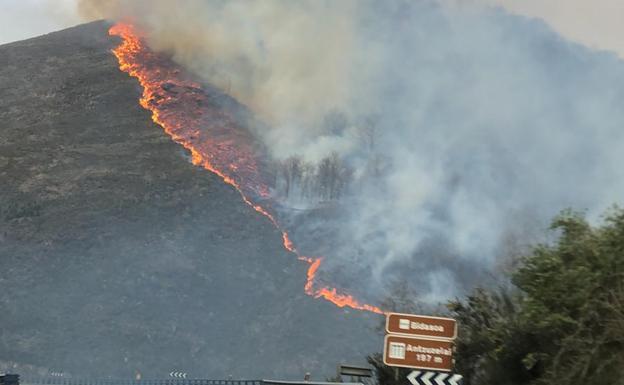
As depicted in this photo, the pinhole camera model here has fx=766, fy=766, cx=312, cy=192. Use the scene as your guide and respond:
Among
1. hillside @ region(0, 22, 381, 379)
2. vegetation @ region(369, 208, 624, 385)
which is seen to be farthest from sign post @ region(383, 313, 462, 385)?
hillside @ region(0, 22, 381, 379)

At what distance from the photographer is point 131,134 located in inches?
3135

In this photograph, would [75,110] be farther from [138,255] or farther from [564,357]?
[564,357]

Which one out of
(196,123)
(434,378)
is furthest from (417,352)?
(196,123)

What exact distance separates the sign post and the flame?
43.7 m

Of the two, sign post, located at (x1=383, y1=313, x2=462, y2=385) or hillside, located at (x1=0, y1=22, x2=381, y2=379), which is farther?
hillside, located at (x1=0, y1=22, x2=381, y2=379)

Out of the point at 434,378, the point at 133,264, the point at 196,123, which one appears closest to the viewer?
the point at 434,378

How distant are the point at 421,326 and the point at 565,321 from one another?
4.06 meters

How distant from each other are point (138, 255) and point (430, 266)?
23.9 m

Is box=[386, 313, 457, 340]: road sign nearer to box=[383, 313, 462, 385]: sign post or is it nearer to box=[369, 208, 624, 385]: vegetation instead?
box=[383, 313, 462, 385]: sign post

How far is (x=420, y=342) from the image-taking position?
64.3ft

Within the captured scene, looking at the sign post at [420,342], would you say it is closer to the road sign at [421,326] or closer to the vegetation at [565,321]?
the road sign at [421,326]

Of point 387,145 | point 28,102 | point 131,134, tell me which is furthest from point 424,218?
point 28,102

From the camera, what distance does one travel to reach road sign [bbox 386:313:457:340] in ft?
64.2

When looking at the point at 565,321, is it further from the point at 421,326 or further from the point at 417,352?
the point at 417,352
